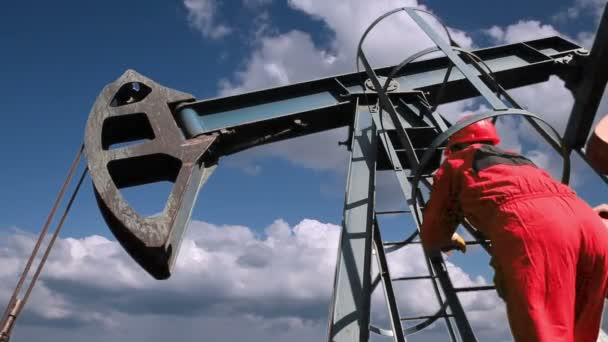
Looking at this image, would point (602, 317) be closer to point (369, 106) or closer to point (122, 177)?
point (369, 106)

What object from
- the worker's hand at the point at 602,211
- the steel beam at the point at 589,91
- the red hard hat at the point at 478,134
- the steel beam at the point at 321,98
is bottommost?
the worker's hand at the point at 602,211

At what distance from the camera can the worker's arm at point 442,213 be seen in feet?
8.41

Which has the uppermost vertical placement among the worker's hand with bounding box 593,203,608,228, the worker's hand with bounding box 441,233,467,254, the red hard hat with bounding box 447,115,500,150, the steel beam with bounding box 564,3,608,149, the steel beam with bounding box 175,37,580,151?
the steel beam with bounding box 175,37,580,151

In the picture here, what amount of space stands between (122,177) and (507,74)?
13.3ft

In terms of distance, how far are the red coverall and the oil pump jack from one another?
48cm

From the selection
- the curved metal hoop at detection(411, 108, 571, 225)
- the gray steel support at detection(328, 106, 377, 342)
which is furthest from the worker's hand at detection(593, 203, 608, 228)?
the gray steel support at detection(328, 106, 377, 342)

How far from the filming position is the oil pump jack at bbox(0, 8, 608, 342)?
11.8 ft

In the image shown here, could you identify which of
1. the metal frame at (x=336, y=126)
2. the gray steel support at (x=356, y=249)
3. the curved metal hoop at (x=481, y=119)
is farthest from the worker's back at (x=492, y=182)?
the gray steel support at (x=356, y=249)

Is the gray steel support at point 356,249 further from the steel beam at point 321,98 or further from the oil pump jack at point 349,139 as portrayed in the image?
the steel beam at point 321,98

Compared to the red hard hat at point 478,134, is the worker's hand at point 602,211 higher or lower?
lower

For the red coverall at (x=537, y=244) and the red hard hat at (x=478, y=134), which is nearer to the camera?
the red coverall at (x=537, y=244)

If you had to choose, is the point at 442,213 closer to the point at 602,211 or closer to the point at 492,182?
the point at 492,182

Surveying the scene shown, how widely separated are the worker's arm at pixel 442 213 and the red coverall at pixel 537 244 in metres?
0.07

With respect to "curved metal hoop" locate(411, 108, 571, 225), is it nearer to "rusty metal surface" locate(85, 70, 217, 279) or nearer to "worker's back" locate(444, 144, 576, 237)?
"worker's back" locate(444, 144, 576, 237)
